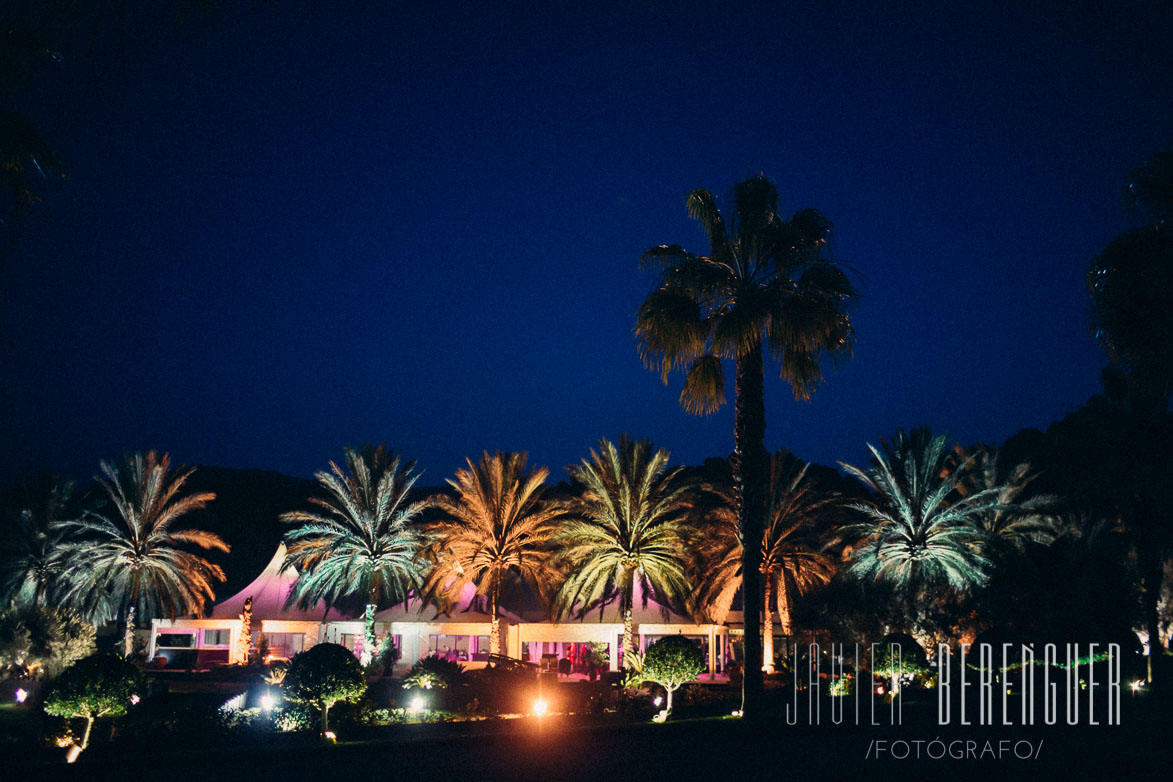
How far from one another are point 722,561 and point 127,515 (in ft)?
87.0

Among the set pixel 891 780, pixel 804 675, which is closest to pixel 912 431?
pixel 804 675

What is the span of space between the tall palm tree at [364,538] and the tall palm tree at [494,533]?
1839mm

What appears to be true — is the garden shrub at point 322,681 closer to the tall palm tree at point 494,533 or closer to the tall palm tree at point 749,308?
the tall palm tree at point 749,308

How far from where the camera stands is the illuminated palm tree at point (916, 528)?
110 ft

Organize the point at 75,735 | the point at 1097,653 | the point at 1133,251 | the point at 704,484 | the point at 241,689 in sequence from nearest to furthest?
1. the point at 1133,251
2. the point at 75,735
3. the point at 1097,653
4. the point at 241,689
5. the point at 704,484

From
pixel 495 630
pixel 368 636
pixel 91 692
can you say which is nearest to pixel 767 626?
pixel 495 630

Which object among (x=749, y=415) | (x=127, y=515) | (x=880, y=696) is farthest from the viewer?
(x=127, y=515)

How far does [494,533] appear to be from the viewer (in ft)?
119

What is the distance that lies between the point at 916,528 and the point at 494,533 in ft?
53.8

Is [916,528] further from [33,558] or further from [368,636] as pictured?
[33,558]

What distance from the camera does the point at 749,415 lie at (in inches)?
805

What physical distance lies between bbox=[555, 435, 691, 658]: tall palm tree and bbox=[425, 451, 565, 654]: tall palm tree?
149cm

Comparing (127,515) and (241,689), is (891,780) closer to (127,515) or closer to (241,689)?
(241,689)

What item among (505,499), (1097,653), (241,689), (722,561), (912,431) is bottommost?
(241,689)
